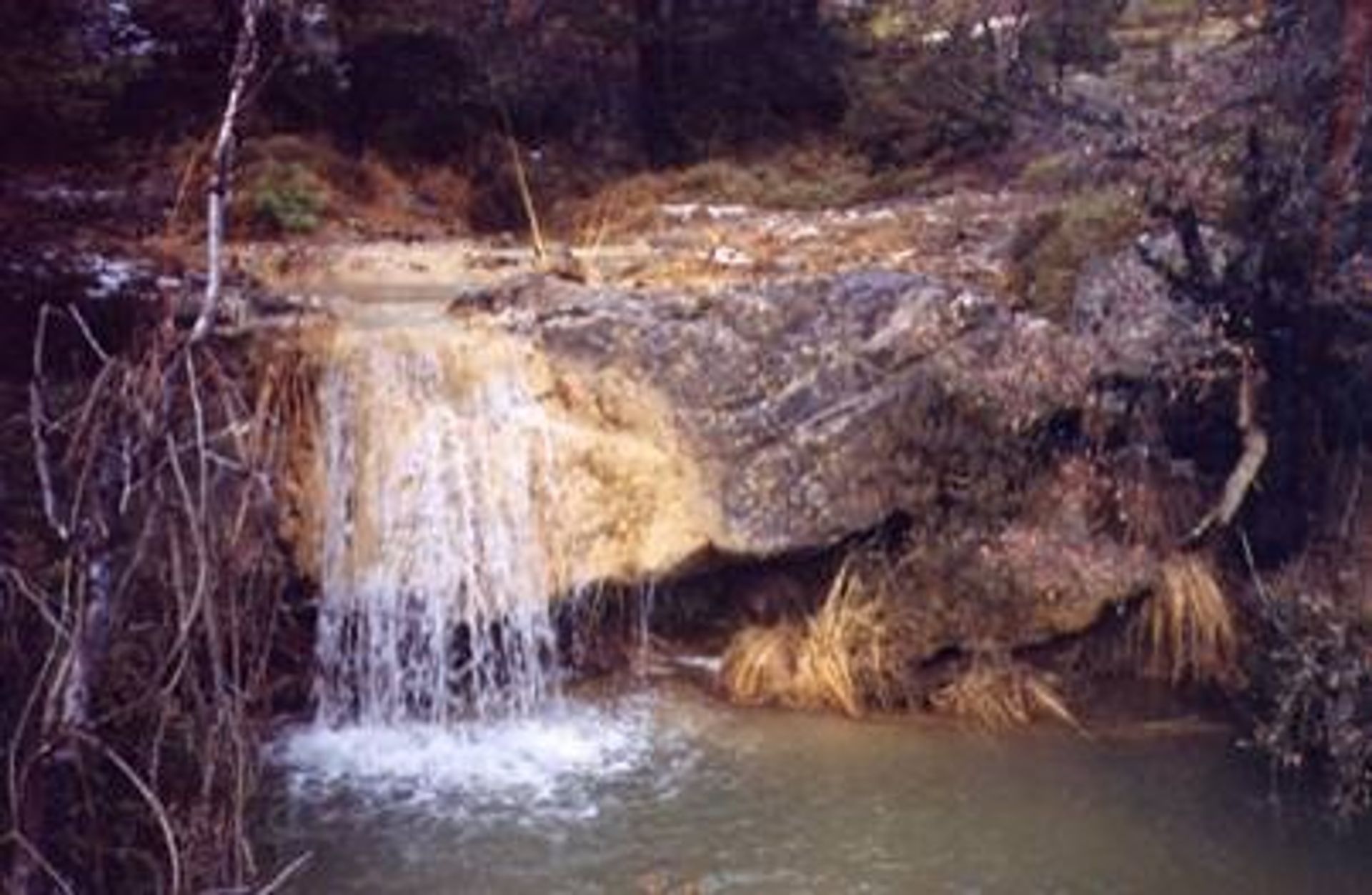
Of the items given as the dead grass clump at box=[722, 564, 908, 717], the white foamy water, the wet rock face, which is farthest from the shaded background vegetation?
the dead grass clump at box=[722, 564, 908, 717]

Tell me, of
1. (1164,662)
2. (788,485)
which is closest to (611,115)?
(788,485)

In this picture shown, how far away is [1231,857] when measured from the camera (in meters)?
7.92

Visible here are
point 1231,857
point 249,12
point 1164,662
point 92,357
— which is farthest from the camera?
point 1164,662

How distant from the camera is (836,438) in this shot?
9828mm

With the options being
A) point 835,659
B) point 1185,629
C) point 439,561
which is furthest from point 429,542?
point 1185,629

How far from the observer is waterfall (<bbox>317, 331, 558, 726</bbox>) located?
30.2 ft

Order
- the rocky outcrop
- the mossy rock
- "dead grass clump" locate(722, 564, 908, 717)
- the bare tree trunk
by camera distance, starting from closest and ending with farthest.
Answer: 1. the bare tree trunk
2. "dead grass clump" locate(722, 564, 908, 717)
3. the rocky outcrop
4. the mossy rock

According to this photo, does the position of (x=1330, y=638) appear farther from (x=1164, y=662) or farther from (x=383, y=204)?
(x=383, y=204)

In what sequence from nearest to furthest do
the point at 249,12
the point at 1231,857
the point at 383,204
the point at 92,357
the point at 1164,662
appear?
the point at 249,12
the point at 1231,857
the point at 92,357
the point at 1164,662
the point at 383,204

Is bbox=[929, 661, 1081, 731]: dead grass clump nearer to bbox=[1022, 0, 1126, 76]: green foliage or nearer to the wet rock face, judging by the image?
the wet rock face

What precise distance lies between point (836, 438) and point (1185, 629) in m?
2.13

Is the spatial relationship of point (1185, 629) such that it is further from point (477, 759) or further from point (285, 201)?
point (285, 201)

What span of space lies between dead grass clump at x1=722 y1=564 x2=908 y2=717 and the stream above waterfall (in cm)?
16

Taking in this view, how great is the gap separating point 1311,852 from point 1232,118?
3.70m
